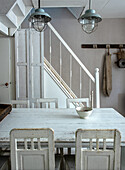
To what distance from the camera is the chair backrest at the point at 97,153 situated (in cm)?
134

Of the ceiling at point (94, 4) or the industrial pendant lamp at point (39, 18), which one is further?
the ceiling at point (94, 4)

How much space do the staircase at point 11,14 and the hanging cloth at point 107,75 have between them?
2590 millimetres

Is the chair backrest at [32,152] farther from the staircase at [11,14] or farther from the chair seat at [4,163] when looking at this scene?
the staircase at [11,14]

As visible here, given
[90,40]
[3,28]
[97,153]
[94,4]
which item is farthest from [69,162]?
[90,40]

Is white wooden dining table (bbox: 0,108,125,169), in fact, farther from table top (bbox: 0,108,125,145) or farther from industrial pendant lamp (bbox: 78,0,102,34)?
industrial pendant lamp (bbox: 78,0,102,34)

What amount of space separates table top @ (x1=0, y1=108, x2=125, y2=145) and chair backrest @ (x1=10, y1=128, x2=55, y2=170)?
0.24m

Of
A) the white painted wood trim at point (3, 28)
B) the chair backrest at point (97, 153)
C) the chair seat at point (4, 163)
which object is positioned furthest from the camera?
the white painted wood trim at point (3, 28)

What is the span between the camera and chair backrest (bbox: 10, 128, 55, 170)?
4.44 feet

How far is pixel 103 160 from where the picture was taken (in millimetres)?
1394

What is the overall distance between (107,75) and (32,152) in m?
→ 4.09

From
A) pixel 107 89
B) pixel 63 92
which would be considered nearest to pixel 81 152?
pixel 63 92

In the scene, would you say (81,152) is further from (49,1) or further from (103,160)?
(49,1)

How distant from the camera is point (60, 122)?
2.12m

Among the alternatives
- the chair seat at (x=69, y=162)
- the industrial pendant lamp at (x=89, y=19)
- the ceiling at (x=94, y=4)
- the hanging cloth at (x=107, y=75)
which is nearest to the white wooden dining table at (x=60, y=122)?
the chair seat at (x=69, y=162)
